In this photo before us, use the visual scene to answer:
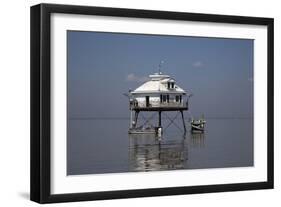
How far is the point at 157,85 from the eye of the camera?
24.2ft

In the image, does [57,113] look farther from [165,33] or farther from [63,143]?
[165,33]

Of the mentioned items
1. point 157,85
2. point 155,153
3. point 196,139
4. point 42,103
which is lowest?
point 155,153

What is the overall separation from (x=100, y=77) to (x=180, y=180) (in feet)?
4.26

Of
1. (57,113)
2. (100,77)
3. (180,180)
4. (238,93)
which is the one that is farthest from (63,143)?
(238,93)

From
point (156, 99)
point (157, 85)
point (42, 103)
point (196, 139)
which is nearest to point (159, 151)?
point (196, 139)

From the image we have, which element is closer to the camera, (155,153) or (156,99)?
(155,153)

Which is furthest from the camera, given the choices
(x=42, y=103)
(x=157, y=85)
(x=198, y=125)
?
(x=198, y=125)

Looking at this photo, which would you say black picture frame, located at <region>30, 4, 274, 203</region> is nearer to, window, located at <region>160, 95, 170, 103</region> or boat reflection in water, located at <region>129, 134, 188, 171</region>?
boat reflection in water, located at <region>129, 134, 188, 171</region>

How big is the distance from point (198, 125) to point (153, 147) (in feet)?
1.67

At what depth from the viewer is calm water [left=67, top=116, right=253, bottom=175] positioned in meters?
6.99

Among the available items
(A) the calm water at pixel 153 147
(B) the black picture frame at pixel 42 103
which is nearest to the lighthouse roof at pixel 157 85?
(A) the calm water at pixel 153 147

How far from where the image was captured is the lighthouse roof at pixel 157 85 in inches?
288

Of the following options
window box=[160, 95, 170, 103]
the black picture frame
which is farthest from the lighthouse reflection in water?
the black picture frame

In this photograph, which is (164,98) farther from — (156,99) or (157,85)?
(157,85)
